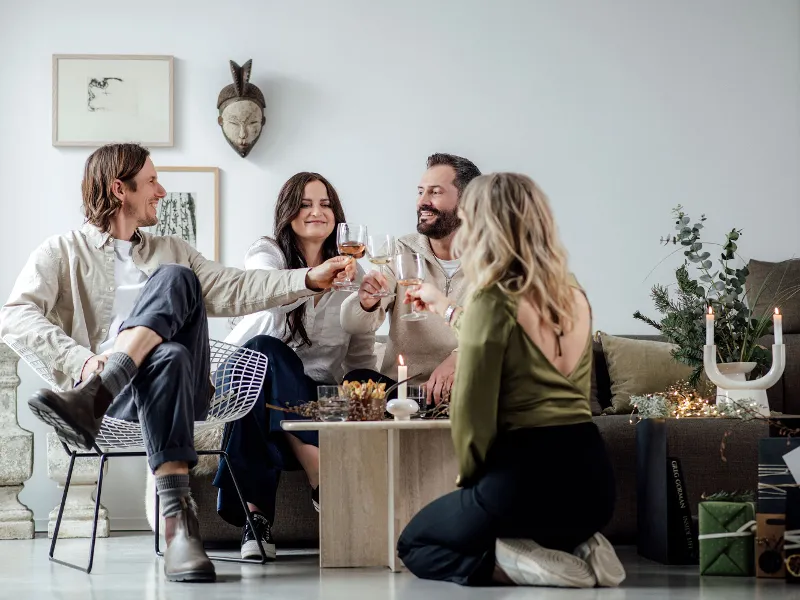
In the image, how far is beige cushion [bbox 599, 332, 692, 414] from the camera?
3.76m

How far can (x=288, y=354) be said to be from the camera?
3.05 metres

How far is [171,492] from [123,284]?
86cm

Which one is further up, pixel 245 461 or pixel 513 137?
pixel 513 137

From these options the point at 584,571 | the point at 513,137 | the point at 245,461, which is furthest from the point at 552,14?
the point at 584,571

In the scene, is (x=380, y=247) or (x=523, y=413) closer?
(x=523, y=413)

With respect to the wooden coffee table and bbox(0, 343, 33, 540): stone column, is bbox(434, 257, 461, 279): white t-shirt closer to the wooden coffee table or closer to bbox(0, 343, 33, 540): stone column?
the wooden coffee table

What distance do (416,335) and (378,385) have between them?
67cm

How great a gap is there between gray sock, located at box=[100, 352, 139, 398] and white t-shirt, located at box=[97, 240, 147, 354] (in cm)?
54

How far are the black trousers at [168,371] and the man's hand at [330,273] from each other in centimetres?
44

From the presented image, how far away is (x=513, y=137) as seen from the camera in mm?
4621

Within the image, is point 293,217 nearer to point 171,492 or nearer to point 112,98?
point 171,492

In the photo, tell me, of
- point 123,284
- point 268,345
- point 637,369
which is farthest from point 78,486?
point 637,369

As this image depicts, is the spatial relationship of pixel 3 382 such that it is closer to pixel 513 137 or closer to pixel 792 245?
pixel 513 137

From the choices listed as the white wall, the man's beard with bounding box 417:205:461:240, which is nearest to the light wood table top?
the man's beard with bounding box 417:205:461:240
